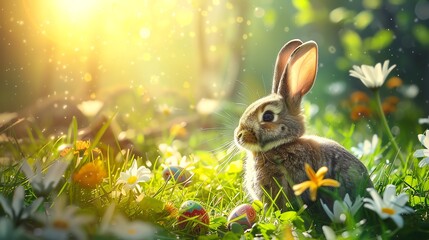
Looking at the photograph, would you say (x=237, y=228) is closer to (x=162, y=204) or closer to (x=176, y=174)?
(x=162, y=204)

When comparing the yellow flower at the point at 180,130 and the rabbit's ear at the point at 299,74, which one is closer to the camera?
the rabbit's ear at the point at 299,74

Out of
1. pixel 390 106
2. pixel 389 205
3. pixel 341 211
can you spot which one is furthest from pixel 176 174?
pixel 390 106

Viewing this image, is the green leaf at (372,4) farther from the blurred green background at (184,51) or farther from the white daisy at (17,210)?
the white daisy at (17,210)

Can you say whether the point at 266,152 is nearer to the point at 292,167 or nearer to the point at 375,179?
the point at 292,167

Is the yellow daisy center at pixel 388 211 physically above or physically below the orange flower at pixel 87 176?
below

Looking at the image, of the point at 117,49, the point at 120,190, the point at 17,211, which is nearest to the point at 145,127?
the point at 117,49

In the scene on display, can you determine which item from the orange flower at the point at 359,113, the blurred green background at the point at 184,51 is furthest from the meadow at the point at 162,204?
the orange flower at the point at 359,113

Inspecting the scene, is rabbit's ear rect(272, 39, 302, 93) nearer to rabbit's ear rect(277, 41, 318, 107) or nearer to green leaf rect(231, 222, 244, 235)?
rabbit's ear rect(277, 41, 318, 107)

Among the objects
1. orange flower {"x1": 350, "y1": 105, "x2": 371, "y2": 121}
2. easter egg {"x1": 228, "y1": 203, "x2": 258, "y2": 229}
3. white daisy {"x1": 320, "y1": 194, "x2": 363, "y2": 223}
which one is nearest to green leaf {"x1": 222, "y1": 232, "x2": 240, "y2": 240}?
easter egg {"x1": 228, "y1": 203, "x2": 258, "y2": 229}
